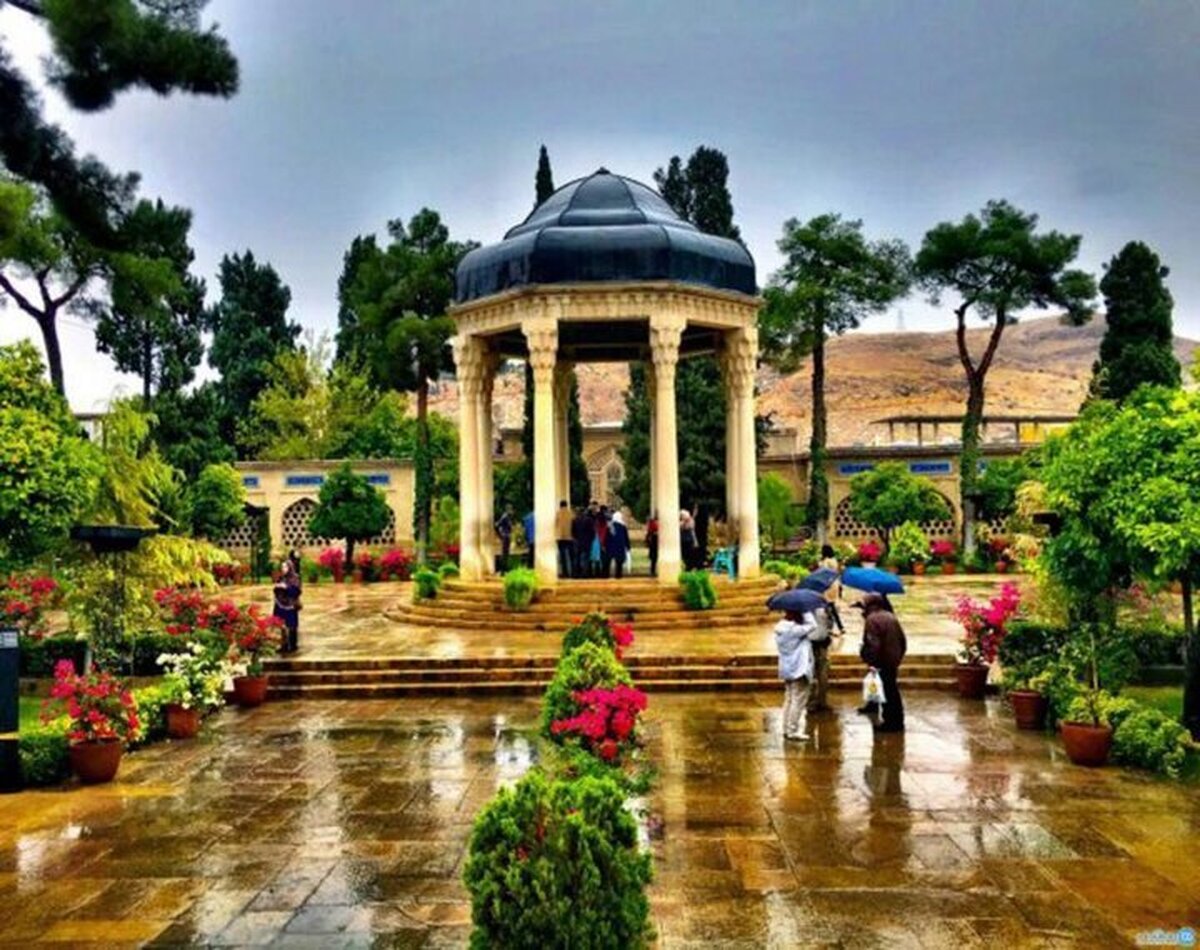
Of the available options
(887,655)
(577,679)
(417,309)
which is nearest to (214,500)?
(417,309)

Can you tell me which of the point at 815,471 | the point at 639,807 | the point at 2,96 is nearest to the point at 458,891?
the point at 639,807

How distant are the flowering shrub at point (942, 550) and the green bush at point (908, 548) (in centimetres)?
89

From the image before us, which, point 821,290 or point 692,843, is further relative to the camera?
point 821,290

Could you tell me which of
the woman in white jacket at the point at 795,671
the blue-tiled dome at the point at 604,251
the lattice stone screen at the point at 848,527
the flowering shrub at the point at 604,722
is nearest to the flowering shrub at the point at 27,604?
the blue-tiled dome at the point at 604,251

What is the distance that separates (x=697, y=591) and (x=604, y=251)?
6047 millimetres

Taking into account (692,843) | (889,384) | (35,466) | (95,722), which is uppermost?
(889,384)

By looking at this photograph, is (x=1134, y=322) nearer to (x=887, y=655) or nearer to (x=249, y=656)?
(x=887, y=655)

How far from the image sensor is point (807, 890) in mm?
6102

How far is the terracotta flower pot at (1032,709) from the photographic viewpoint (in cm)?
1077

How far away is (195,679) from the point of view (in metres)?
11.3

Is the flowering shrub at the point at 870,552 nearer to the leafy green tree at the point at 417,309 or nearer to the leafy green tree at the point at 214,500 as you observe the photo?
the leafy green tree at the point at 417,309

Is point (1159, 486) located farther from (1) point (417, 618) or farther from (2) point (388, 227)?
(2) point (388, 227)

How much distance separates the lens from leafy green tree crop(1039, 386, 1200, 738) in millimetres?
8734

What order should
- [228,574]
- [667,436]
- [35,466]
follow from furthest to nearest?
[228,574], [667,436], [35,466]
